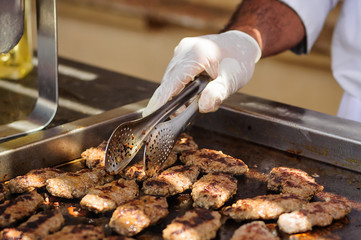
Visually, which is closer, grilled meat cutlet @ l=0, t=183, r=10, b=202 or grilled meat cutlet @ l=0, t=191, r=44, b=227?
grilled meat cutlet @ l=0, t=191, r=44, b=227

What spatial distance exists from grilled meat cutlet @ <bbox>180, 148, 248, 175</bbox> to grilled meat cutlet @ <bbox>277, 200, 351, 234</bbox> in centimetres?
33

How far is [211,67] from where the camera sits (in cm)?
190

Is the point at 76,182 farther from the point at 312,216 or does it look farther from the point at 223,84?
the point at 312,216

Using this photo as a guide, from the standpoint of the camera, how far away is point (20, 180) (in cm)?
158

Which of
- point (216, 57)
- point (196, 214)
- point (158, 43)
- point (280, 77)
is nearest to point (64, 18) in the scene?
point (158, 43)

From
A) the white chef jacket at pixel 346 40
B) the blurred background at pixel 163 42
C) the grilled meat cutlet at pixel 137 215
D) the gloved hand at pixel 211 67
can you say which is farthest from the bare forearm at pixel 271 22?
the blurred background at pixel 163 42

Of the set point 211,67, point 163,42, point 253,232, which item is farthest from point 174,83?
point 163,42

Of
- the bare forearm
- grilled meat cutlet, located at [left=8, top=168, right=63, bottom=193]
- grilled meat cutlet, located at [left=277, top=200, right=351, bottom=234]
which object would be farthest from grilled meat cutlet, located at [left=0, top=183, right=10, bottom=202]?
the bare forearm

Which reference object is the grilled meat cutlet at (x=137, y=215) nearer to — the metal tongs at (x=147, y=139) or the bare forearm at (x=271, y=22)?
the metal tongs at (x=147, y=139)

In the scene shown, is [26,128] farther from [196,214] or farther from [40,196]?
[196,214]

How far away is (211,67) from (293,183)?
57 cm

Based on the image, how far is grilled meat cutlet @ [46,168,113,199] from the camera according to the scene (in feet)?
5.11

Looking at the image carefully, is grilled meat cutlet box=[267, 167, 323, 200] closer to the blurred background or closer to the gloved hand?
the gloved hand

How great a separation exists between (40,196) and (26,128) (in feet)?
1.39
